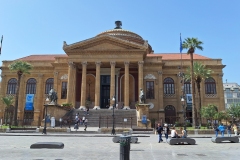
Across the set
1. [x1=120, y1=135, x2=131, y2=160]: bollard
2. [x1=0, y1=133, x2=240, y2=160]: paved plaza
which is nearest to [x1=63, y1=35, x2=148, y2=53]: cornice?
[x1=0, y1=133, x2=240, y2=160]: paved plaza

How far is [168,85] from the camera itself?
157 ft

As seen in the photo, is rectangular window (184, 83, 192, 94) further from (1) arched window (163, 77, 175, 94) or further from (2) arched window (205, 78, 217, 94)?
(2) arched window (205, 78, 217, 94)

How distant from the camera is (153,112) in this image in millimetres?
44312

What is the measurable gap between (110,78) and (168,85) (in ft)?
38.0

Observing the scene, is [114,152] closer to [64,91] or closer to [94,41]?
[94,41]

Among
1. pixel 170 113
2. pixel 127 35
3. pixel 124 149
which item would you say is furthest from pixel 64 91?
pixel 124 149

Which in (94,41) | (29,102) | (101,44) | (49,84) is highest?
(94,41)

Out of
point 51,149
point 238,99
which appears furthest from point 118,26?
point 238,99

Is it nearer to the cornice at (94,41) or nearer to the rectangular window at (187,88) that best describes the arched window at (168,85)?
the rectangular window at (187,88)

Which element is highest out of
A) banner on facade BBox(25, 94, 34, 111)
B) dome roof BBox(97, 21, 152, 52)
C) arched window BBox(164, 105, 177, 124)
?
dome roof BBox(97, 21, 152, 52)

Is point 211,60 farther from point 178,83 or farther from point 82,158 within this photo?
point 82,158

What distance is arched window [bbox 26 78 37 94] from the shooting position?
49.0m

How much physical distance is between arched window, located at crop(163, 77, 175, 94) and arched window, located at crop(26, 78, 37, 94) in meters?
26.3

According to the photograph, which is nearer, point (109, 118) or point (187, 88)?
point (109, 118)
